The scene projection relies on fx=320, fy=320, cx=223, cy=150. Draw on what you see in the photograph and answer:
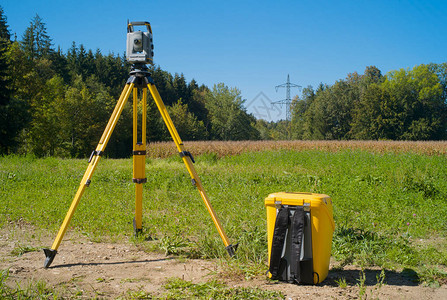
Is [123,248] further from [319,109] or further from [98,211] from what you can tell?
[319,109]

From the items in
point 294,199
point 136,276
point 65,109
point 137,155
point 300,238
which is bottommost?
point 136,276

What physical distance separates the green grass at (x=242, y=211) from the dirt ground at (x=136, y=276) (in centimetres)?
23

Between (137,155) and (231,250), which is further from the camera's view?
(137,155)

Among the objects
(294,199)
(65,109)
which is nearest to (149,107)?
(65,109)

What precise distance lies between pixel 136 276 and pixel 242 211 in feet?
8.02

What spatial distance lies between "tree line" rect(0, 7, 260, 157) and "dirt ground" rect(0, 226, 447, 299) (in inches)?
951

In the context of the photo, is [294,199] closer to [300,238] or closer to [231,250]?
[300,238]

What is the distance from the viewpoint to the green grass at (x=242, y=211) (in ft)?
12.0

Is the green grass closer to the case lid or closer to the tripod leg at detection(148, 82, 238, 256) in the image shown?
the tripod leg at detection(148, 82, 238, 256)

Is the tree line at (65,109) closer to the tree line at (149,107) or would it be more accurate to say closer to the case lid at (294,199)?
the tree line at (149,107)

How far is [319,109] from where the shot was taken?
177ft

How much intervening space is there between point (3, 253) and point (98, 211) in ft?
6.14

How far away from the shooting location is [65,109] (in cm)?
3659

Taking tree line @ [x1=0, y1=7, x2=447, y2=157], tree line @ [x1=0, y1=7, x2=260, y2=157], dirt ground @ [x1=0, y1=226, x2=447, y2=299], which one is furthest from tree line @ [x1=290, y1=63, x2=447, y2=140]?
dirt ground @ [x1=0, y1=226, x2=447, y2=299]
